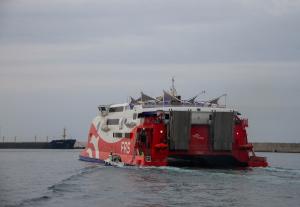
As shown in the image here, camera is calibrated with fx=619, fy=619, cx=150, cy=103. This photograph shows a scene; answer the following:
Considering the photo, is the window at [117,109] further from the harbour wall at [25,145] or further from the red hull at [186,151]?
the harbour wall at [25,145]

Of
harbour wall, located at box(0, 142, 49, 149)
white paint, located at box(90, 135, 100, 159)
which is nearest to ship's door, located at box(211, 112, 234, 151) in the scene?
white paint, located at box(90, 135, 100, 159)

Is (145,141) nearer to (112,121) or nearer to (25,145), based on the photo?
(112,121)

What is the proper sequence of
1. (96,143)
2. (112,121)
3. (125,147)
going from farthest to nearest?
(96,143) < (112,121) < (125,147)

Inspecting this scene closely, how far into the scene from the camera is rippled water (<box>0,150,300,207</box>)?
106 feet

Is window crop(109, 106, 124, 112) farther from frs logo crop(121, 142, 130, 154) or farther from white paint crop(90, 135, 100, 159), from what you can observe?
frs logo crop(121, 142, 130, 154)

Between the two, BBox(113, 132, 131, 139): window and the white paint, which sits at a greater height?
BBox(113, 132, 131, 139): window

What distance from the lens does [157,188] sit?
37719mm

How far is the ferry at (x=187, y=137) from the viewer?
50594 mm

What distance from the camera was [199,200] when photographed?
32719 millimetres

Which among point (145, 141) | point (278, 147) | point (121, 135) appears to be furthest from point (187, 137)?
point (278, 147)

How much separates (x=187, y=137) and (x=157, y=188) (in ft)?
43.3

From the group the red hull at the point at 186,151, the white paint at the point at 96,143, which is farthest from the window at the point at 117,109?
the red hull at the point at 186,151

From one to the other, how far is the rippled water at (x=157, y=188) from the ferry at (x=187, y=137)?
1881 mm

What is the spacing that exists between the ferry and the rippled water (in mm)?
1881
